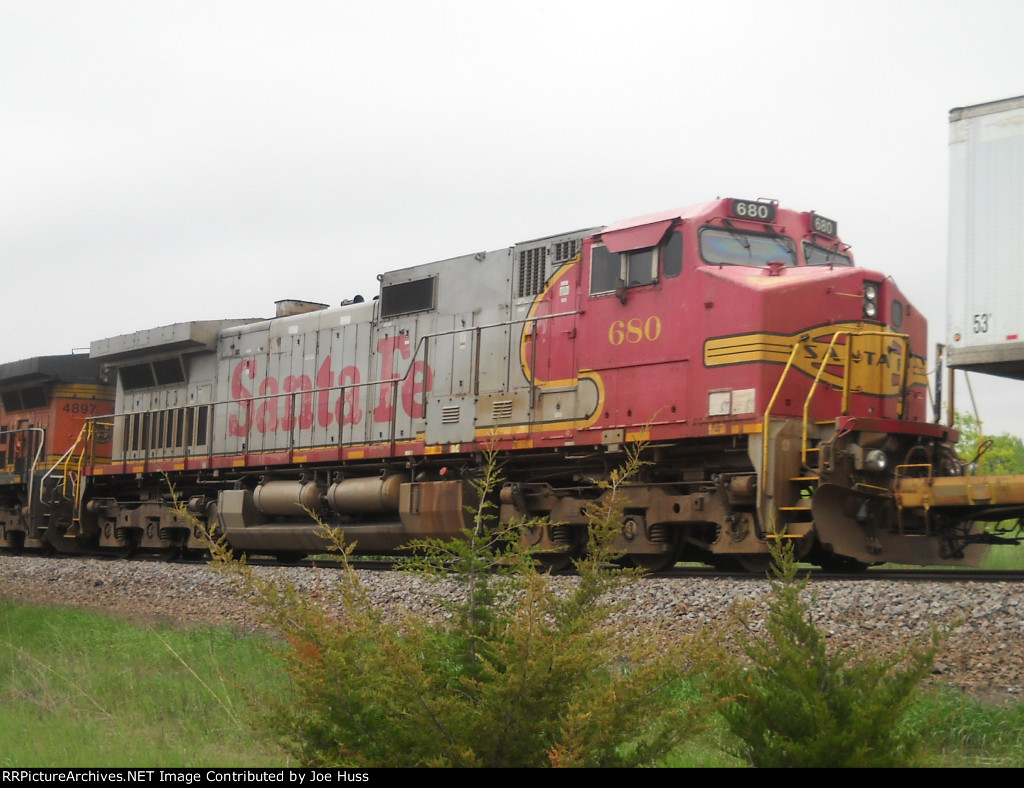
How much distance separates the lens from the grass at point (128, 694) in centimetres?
575

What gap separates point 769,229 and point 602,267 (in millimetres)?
1763

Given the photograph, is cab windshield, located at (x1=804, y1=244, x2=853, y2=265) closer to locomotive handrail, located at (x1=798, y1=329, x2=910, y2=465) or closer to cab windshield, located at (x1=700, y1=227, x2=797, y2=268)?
cab windshield, located at (x1=700, y1=227, x2=797, y2=268)

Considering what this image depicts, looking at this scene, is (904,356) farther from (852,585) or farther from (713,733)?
(713,733)

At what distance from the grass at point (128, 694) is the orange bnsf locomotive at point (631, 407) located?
2.00m

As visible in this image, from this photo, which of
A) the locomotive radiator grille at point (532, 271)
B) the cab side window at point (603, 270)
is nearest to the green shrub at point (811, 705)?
the cab side window at point (603, 270)

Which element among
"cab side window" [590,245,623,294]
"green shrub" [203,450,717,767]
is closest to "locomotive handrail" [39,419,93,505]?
"cab side window" [590,245,623,294]

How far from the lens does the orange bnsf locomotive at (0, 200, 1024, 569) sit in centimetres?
1003

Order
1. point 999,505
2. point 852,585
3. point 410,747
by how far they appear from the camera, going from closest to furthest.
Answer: point 410,747 → point 852,585 → point 999,505

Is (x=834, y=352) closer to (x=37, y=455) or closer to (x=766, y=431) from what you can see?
(x=766, y=431)

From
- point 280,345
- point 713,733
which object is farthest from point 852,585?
point 280,345

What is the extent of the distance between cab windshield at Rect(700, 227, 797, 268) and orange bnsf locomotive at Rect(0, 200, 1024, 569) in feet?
0.08

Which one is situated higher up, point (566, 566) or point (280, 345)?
point (280, 345)

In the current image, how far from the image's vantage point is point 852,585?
27.1 ft

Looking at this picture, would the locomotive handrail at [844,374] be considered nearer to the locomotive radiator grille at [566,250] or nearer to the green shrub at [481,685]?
the locomotive radiator grille at [566,250]
